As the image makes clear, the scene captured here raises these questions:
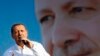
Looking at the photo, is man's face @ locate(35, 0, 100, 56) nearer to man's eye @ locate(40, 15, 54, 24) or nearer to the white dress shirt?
man's eye @ locate(40, 15, 54, 24)

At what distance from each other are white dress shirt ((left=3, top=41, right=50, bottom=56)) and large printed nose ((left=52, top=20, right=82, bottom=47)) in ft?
6.08

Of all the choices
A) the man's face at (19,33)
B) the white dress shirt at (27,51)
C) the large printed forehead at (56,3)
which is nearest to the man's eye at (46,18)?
the large printed forehead at (56,3)

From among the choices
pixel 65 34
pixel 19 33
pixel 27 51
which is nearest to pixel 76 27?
pixel 65 34

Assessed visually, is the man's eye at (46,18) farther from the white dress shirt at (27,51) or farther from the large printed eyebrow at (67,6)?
the white dress shirt at (27,51)

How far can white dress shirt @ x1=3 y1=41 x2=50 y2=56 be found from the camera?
7.54 ft

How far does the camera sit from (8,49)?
8.05 ft

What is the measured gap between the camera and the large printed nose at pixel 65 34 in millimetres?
425

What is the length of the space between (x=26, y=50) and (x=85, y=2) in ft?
6.44

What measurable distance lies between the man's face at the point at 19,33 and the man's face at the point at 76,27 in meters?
1.99

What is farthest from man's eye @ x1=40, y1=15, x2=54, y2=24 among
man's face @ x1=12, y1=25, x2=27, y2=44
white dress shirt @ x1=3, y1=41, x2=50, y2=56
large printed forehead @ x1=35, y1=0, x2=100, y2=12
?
man's face @ x1=12, y1=25, x2=27, y2=44

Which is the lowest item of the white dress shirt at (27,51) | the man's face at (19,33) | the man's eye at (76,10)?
the man's eye at (76,10)

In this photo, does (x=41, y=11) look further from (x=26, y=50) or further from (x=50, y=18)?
(x=26, y=50)

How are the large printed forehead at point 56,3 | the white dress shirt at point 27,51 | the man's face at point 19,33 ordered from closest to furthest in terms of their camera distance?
the large printed forehead at point 56,3 → the white dress shirt at point 27,51 → the man's face at point 19,33

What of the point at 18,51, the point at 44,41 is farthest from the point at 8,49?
the point at 44,41
